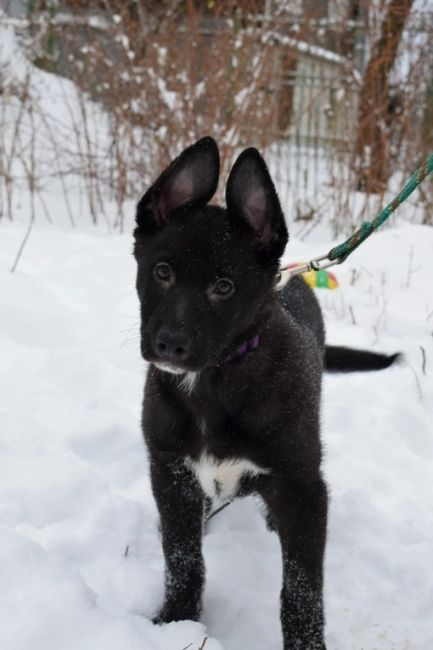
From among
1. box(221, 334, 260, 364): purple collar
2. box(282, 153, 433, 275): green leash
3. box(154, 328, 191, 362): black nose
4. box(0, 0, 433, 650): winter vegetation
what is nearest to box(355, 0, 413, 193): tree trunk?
box(0, 0, 433, 650): winter vegetation

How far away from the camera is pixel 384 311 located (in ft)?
16.6

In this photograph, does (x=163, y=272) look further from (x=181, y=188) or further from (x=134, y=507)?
(x=134, y=507)

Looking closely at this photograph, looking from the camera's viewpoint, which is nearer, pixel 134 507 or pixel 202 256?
pixel 202 256

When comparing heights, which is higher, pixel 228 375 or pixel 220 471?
pixel 228 375

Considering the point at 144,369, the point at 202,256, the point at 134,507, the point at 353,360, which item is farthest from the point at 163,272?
the point at 144,369

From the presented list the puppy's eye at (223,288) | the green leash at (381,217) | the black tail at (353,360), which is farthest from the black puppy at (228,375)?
the black tail at (353,360)

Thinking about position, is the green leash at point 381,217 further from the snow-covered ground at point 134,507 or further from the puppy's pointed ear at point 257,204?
the snow-covered ground at point 134,507

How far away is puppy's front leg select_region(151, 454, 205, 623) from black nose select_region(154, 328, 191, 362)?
1.40 ft

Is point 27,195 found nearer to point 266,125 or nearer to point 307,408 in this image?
→ point 266,125

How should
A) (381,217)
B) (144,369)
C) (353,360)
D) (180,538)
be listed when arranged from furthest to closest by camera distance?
(144,369), (353,360), (381,217), (180,538)

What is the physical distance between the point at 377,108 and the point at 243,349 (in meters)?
6.26

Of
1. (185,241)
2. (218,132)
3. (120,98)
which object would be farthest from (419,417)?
(120,98)

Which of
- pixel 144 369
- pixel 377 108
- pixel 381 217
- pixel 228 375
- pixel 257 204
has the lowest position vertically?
pixel 144 369

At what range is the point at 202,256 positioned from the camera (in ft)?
6.93
